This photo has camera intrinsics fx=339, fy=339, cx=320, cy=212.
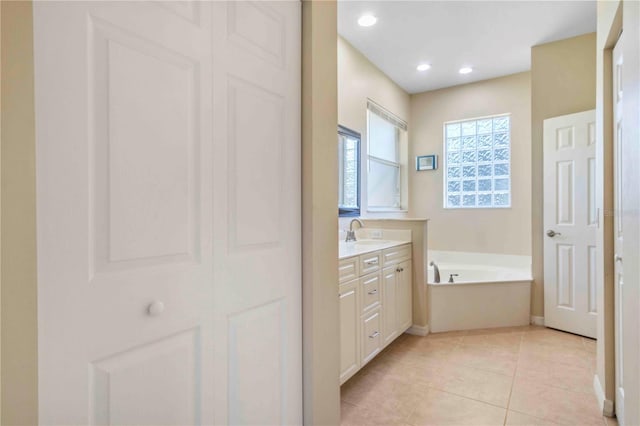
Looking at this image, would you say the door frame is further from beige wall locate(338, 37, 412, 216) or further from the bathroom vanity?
beige wall locate(338, 37, 412, 216)

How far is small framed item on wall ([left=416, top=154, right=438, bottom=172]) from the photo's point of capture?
15.1ft

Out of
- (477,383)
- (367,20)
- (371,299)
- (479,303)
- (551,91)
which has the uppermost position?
(367,20)

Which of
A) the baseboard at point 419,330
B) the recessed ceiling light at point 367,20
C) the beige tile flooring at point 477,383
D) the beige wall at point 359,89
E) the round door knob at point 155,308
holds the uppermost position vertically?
the recessed ceiling light at point 367,20

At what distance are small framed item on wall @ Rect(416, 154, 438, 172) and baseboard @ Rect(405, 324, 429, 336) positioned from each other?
229 centimetres

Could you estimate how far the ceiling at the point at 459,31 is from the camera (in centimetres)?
281

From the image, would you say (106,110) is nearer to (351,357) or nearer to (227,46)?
(227,46)

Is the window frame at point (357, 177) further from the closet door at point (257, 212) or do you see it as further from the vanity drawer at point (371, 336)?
the closet door at point (257, 212)

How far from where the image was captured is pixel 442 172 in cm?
456

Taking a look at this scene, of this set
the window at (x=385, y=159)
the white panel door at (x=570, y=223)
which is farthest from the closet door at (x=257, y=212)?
the white panel door at (x=570, y=223)

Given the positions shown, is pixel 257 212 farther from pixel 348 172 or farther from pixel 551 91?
pixel 551 91

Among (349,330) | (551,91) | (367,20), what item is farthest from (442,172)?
(349,330)

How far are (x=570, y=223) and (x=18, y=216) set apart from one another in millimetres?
3763

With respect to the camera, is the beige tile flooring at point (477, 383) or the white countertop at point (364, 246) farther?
the white countertop at point (364, 246)

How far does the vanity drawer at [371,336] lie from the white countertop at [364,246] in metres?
0.45
